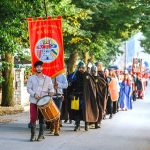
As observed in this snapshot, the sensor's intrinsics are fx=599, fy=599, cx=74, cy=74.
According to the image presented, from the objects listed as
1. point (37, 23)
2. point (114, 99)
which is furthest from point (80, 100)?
point (114, 99)

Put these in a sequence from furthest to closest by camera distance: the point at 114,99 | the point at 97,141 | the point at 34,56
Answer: the point at 114,99 < the point at 34,56 < the point at 97,141

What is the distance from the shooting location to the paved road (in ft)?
41.3

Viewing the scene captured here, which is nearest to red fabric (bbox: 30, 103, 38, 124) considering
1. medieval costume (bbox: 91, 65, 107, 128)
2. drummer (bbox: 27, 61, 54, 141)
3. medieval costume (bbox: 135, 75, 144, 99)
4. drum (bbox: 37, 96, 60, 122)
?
drummer (bbox: 27, 61, 54, 141)

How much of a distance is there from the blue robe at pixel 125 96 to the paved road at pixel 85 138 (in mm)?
8228

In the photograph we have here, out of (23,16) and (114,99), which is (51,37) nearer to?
(23,16)

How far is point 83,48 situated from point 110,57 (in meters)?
23.0

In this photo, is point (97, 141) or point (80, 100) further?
point (80, 100)

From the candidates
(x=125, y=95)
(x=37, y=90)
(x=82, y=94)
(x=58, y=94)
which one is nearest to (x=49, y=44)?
(x=58, y=94)

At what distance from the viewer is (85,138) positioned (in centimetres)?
1427

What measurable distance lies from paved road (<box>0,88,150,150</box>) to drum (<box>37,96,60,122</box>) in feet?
1.88

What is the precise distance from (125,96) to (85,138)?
1287cm

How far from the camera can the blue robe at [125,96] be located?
26.8 m

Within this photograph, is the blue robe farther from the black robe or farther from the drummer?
the drummer

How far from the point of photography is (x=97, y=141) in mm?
13695
